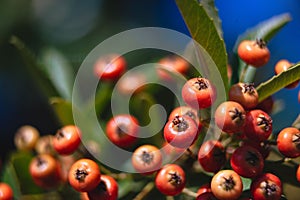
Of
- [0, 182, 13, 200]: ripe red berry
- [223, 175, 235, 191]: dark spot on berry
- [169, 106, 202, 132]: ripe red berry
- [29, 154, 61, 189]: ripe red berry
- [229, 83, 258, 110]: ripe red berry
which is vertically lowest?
[0, 182, 13, 200]: ripe red berry

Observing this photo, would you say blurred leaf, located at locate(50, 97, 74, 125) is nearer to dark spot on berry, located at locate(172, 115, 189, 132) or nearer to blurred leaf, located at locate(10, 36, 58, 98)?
blurred leaf, located at locate(10, 36, 58, 98)

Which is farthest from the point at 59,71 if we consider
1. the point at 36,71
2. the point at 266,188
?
the point at 266,188

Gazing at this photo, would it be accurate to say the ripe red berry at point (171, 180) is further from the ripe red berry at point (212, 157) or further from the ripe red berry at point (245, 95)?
the ripe red berry at point (245, 95)

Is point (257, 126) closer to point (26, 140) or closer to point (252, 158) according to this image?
point (252, 158)

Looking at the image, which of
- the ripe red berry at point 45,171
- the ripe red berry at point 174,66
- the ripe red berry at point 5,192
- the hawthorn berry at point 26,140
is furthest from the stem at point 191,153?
the hawthorn berry at point 26,140

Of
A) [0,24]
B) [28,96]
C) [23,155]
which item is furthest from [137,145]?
[0,24]

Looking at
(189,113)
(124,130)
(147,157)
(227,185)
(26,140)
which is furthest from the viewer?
(26,140)

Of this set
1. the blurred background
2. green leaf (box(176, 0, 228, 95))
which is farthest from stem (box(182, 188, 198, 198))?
the blurred background
